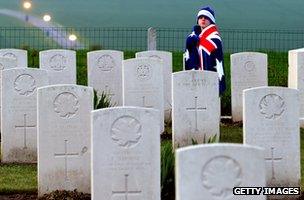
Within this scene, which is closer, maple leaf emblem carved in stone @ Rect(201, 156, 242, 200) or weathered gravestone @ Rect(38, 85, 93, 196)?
maple leaf emblem carved in stone @ Rect(201, 156, 242, 200)

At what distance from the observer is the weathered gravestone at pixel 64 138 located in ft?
27.4

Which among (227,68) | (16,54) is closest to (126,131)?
(16,54)

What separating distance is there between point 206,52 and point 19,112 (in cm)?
392

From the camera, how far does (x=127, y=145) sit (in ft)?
23.0

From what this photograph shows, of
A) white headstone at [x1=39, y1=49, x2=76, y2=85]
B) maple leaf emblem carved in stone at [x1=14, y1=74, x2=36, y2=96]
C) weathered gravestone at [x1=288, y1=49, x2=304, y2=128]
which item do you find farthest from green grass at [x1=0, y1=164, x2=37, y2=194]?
weathered gravestone at [x1=288, y1=49, x2=304, y2=128]

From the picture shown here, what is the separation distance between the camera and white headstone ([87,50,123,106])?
538 inches

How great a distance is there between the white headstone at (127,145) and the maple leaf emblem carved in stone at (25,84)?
2.99m

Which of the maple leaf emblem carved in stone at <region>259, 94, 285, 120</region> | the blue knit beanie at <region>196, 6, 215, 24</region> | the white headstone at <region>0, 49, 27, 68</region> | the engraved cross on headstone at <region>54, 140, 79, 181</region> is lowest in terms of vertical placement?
the engraved cross on headstone at <region>54, 140, 79, 181</region>

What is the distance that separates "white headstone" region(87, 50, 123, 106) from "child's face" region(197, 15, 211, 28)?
1.57 m

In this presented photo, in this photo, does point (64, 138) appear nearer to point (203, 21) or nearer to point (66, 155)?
point (66, 155)

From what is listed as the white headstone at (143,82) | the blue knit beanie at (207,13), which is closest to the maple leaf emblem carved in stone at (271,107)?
the white headstone at (143,82)

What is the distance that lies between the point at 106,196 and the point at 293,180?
231 centimetres

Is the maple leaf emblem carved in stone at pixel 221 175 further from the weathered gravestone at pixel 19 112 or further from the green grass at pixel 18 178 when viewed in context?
the weathered gravestone at pixel 19 112

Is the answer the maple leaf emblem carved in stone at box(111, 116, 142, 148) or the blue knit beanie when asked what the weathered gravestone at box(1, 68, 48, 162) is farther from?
the blue knit beanie
